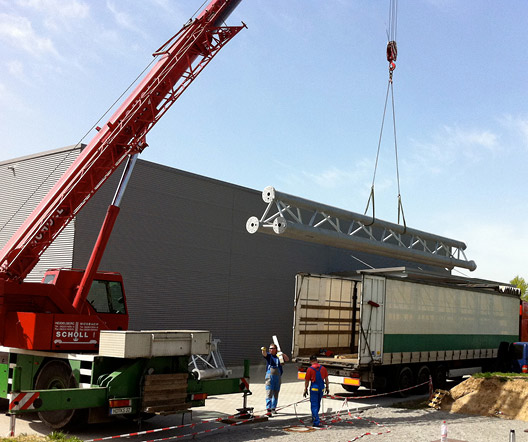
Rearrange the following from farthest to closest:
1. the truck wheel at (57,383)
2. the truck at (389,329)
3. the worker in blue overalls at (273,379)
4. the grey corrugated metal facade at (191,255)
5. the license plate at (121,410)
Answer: the grey corrugated metal facade at (191,255)
the truck at (389,329)
the worker in blue overalls at (273,379)
the truck wheel at (57,383)
the license plate at (121,410)

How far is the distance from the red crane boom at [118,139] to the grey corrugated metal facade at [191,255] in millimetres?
7457

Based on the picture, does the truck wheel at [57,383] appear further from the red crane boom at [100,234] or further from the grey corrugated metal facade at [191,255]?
the grey corrugated metal facade at [191,255]

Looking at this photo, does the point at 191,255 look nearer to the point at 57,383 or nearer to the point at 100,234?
the point at 100,234

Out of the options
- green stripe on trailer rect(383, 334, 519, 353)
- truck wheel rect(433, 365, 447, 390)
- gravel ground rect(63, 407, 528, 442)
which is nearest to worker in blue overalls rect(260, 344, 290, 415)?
gravel ground rect(63, 407, 528, 442)

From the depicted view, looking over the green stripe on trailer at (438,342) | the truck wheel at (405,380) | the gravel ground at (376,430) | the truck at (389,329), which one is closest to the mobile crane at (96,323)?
the gravel ground at (376,430)

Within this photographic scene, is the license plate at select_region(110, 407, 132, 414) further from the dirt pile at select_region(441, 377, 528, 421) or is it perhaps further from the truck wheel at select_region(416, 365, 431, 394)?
the truck wheel at select_region(416, 365, 431, 394)

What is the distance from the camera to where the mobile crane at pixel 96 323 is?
36.5 feet

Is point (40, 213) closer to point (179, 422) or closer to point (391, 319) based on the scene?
point (179, 422)

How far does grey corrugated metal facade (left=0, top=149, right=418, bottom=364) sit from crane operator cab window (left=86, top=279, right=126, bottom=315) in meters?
7.08

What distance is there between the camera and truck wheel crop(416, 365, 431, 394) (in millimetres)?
19109

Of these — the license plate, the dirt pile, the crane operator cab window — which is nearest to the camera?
the license plate

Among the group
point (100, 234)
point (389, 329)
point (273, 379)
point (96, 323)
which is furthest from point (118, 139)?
point (389, 329)

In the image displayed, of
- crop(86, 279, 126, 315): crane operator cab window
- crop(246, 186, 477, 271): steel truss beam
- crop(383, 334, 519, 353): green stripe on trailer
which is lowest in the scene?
crop(383, 334, 519, 353): green stripe on trailer

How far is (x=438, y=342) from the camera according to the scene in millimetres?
19906
